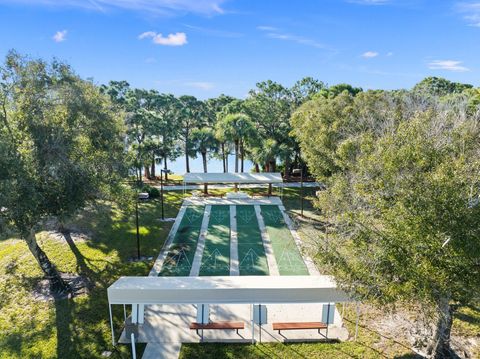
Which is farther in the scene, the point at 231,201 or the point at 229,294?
the point at 231,201

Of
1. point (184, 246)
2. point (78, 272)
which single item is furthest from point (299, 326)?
point (78, 272)

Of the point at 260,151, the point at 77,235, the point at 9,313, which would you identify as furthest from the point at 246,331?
the point at 260,151

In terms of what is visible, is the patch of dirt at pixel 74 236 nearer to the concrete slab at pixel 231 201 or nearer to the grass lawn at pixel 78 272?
the grass lawn at pixel 78 272

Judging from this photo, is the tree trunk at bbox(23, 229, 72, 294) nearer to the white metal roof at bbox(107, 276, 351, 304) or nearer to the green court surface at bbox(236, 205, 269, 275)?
the white metal roof at bbox(107, 276, 351, 304)

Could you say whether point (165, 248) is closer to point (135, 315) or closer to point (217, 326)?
point (135, 315)

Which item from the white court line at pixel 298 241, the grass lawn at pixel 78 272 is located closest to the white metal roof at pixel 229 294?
the grass lawn at pixel 78 272

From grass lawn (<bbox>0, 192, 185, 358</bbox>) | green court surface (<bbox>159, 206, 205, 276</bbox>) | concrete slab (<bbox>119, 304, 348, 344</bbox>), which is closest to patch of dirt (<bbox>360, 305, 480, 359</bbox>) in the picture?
concrete slab (<bbox>119, 304, 348, 344</bbox>)
